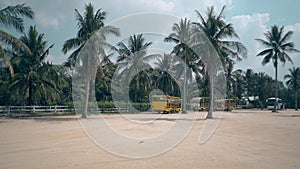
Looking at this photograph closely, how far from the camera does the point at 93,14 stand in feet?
78.8

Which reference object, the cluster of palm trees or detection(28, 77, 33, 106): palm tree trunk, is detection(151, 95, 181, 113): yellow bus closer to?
the cluster of palm trees

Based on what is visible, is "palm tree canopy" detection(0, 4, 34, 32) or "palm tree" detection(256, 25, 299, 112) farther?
"palm tree" detection(256, 25, 299, 112)

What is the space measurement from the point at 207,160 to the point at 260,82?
Result: 65614 mm

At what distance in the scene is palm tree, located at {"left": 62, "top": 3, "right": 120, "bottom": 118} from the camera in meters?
22.4

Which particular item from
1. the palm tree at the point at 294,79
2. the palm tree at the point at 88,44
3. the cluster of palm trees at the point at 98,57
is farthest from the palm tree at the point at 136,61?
the palm tree at the point at 294,79

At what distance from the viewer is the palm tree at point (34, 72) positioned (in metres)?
26.3

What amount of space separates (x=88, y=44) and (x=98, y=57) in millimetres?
1406

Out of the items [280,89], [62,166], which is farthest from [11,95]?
[280,89]

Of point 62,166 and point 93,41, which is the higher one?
point 93,41

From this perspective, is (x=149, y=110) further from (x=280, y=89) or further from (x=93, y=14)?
(x=280, y=89)

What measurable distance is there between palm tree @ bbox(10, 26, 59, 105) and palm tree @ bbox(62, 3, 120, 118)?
5.51m

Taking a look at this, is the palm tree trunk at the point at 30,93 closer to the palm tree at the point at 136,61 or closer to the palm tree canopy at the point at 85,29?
the palm tree canopy at the point at 85,29

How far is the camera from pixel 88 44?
893 inches

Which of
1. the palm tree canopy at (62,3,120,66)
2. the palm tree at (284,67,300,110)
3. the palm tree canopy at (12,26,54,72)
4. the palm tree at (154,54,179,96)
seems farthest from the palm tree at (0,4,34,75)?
the palm tree at (284,67,300,110)
